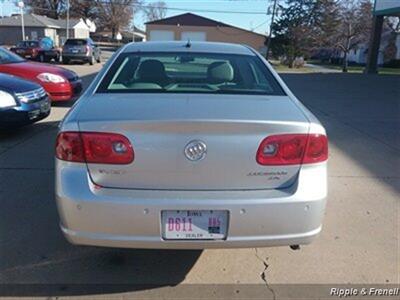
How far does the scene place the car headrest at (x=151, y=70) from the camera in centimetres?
372

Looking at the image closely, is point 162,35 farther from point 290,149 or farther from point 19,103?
point 290,149

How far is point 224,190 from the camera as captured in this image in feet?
8.91

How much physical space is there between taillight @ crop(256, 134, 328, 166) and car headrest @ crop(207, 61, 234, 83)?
3.77ft

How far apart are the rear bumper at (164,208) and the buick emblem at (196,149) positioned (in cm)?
23

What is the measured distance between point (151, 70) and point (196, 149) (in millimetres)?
1384

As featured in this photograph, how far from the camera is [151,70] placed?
380 centimetres

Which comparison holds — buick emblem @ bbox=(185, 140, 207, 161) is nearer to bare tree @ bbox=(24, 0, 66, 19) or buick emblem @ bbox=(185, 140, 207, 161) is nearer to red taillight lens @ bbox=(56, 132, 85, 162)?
red taillight lens @ bbox=(56, 132, 85, 162)

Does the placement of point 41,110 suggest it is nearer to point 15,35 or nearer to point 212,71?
point 212,71

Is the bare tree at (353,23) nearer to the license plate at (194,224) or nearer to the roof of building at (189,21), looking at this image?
the roof of building at (189,21)

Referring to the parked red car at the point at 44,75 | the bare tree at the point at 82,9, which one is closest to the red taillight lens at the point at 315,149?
the parked red car at the point at 44,75

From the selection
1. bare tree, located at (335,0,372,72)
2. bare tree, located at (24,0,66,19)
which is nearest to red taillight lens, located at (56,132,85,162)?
bare tree, located at (335,0,372,72)

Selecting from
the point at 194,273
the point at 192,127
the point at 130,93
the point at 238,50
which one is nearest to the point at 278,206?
the point at 192,127

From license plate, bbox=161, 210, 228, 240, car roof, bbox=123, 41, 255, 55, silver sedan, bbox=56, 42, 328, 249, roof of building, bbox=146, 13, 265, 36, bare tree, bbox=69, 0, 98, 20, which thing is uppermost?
bare tree, bbox=69, 0, 98, 20

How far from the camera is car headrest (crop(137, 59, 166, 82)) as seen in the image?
3.72 meters
